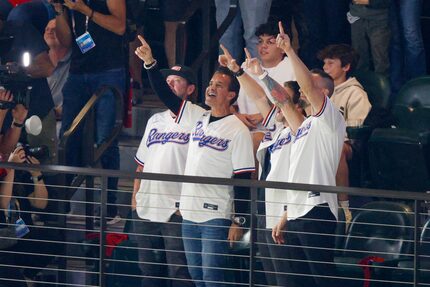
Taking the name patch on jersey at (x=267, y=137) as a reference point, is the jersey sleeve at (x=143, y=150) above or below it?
below

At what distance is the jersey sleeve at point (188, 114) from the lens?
33.4 ft

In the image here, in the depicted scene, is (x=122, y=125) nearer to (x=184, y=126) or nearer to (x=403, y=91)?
(x=184, y=126)

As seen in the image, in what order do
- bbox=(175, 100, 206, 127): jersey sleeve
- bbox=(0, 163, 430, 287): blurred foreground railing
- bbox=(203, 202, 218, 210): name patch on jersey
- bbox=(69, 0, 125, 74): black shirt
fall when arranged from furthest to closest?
1. bbox=(69, 0, 125, 74): black shirt
2. bbox=(175, 100, 206, 127): jersey sleeve
3. bbox=(203, 202, 218, 210): name patch on jersey
4. bbox=(0, 163, 430, 287): blurred foreground railing

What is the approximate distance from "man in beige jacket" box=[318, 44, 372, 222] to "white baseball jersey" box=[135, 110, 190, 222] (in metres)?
1.20

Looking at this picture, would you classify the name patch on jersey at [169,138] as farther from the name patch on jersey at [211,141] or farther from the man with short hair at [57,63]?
the man with short hair at [57,63]

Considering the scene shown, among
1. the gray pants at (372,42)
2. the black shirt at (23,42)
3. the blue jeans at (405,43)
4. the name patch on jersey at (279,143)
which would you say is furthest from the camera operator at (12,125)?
the blue jeans at (405,43)

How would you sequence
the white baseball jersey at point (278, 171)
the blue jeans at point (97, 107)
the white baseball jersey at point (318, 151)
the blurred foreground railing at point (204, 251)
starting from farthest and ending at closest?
the blue jeans at point (97, 107) < the white baseball jersey at point (278, 171) < the white baseball jersey at point (318, 151) < the blurred foreground railing at point (204, 251)

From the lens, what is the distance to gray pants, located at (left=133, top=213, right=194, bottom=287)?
985 cm

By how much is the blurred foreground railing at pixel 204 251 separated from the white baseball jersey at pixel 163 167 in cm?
15

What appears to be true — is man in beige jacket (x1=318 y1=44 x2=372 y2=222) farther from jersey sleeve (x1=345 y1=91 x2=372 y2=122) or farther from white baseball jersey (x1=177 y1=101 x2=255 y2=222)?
white baseball jersey (x1=177 y1=101 x2=255 y2=222)

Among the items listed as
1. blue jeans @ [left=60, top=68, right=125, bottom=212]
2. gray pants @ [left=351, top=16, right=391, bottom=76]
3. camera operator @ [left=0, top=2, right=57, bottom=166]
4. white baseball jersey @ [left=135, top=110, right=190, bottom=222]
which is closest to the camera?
white baseball jersey @ [left=135, top=110, right=190, bottom=222]

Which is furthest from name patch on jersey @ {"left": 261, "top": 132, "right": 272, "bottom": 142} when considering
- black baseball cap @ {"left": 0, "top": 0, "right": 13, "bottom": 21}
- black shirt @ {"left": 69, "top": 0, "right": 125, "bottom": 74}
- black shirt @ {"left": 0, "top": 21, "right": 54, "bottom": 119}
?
black baseball cap @ {"left": 0, "top": 0, "right": 13, "bottom": 21}

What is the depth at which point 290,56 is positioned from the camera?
9.43 metres

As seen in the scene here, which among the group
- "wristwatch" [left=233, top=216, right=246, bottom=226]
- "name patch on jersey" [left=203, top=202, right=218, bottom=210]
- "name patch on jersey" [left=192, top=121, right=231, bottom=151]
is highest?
"name patch on jersey" [left=192, top=121, right=231, bottom=151]
